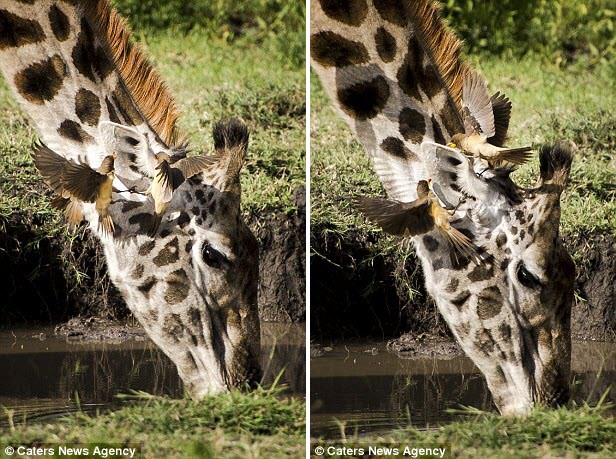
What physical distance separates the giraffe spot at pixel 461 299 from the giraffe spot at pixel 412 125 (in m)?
0.46

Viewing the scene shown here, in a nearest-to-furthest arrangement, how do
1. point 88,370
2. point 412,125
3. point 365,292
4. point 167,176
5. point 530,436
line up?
point 530,436 → point 167,176 → point 412,125 → point 88,370 → point 365,292

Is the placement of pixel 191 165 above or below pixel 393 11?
below

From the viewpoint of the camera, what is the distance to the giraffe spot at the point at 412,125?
13.3 ft

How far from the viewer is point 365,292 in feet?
14.5

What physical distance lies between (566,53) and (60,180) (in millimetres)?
2239

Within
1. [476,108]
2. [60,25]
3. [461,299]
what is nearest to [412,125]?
[476,108]

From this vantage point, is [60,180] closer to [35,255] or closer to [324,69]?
[35,255]

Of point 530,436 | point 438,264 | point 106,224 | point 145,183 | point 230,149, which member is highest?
point 230,149

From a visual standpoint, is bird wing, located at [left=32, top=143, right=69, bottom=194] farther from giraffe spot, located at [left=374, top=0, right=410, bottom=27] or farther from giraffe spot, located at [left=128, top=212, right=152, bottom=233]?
giraffe spot, located at [left=374, top=0, right=410, bottom=27]

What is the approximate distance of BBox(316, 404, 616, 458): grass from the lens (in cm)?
386

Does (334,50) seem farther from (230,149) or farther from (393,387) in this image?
(393,387)

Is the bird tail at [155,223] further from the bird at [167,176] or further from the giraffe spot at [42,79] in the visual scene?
the giraffe spot at [42,79]

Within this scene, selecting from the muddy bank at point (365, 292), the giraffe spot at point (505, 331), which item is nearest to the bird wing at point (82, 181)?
the muddy bank at point (365, 292)

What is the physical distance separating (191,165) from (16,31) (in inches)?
27.9
